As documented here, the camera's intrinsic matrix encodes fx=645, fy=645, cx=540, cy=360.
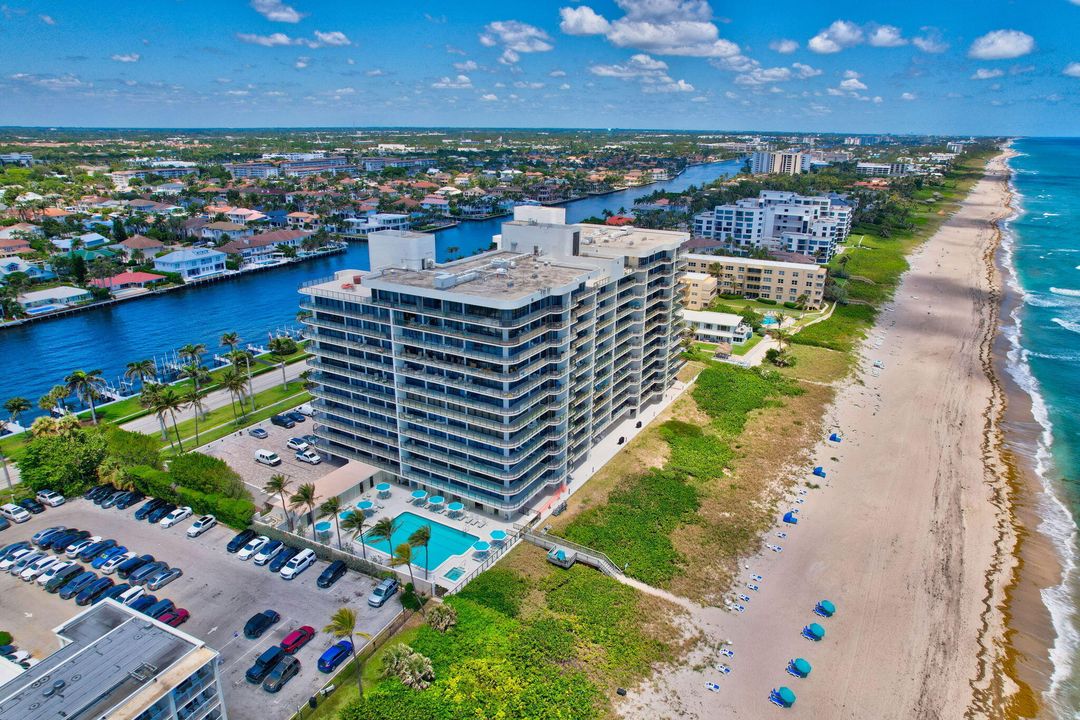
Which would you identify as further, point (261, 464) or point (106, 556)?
point (261, 464)

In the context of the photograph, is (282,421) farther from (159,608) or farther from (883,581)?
(883,581)

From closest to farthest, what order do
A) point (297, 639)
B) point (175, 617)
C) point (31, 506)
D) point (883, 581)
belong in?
1. point (297, 639)
2. point (175, 617)
3. point (883, 581)
4. point (31, 506)

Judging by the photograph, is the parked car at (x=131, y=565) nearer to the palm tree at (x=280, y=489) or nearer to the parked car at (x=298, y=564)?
the palm tree at (x=280, y=489)

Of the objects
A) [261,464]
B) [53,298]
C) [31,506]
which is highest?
[53,298]

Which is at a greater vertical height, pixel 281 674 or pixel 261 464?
pixel 261 464

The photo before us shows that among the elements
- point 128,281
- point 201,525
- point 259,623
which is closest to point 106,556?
point 201,525

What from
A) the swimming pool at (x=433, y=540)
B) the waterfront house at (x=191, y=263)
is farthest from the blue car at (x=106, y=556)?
the waterfront house at (x=191, y=263)

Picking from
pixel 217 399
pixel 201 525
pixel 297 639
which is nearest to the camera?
pixel 297 639
